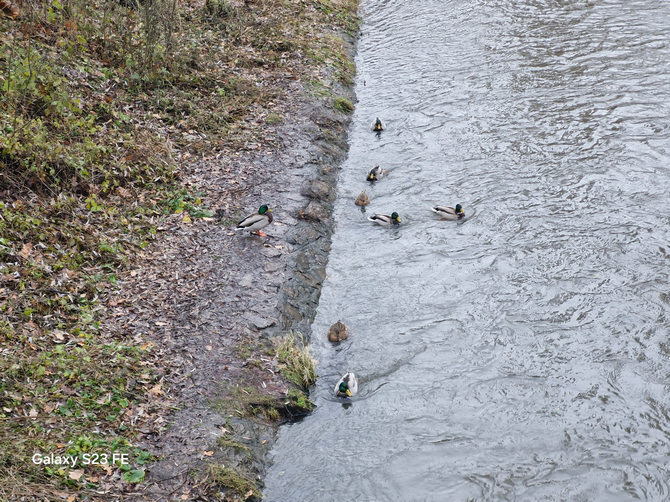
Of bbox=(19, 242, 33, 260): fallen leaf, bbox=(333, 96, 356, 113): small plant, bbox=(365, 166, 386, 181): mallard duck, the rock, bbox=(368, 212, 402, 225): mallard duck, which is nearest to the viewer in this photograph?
bbox=(19, 242, 33, 260): fallen leaf

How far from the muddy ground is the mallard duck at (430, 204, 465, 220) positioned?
8.46 ft

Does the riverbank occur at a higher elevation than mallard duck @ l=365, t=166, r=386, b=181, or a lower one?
higher

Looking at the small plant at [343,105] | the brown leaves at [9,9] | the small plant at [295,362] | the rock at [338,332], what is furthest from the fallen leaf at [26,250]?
the small plant at [343,105]

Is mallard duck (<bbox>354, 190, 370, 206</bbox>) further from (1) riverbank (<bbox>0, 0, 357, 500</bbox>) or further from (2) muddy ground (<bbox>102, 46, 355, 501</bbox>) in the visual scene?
(1) riverbank (<bbox>0, 0, 357, 500</bbox>)

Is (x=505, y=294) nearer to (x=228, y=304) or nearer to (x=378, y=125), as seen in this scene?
(x=228, y=304)

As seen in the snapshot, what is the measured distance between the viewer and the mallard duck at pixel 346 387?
28.3 feet

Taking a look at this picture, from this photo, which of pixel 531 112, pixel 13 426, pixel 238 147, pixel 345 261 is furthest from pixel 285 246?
pixel 531 112

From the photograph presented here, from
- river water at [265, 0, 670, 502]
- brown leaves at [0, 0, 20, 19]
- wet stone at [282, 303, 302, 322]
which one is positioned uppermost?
brown leaves at [0, 0, 20, 19]

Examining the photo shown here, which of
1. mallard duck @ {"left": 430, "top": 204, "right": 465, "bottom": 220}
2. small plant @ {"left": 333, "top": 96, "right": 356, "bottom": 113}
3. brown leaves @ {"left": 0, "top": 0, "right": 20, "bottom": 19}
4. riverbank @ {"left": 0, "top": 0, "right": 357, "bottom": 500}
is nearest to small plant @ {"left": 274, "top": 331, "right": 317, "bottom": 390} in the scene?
riverbank @ {"left": 0, "top": 0, "right": 357, "bottom": 500}

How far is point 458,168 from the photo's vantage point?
14.6 meters

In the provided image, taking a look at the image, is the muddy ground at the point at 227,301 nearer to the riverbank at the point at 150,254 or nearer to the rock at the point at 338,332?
the riverbank at the point at 150,254

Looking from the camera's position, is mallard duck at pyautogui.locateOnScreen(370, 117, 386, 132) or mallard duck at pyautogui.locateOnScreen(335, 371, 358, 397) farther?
mallard duck at pyautogui.locateOnScreen(370, 117, 386, 132)

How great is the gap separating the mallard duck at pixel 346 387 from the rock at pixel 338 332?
43.0 inches

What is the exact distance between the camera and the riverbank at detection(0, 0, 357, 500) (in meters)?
6.94
